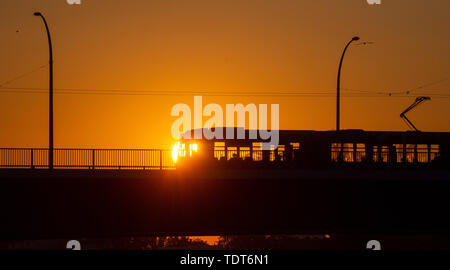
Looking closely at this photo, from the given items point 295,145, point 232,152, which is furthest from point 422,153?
point 232,152

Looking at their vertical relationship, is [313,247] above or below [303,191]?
below

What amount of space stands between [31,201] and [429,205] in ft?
57.2

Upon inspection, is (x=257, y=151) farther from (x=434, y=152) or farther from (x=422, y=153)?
(x=434, y=152)

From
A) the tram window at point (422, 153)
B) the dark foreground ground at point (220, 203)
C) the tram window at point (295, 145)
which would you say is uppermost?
the tram window at point (295, 145)

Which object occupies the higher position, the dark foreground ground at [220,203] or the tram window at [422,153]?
the tram window at [422,153]

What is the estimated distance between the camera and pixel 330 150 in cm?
4456

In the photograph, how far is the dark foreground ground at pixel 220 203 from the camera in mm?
34781

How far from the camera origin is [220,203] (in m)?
36.0

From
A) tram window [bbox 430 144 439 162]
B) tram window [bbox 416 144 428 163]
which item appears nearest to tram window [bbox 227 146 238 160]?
tram window [bbox 416 144 428 163]

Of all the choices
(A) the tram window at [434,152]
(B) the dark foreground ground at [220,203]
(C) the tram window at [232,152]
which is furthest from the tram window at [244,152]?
(A) the tram window at [434,152]

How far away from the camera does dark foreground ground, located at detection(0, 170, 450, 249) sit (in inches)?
1369

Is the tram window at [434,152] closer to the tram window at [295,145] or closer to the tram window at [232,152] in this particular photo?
the tram window at [295,145]
